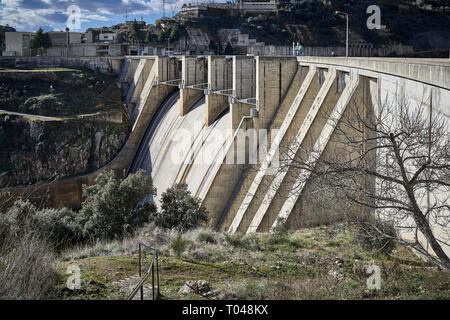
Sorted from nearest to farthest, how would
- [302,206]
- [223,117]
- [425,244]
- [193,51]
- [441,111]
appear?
[441,111]
[425,244]
[302,206]
[223,117]
[193,51]

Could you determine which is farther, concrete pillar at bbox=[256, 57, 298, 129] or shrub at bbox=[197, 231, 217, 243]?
concrete pillar at bbox=[256, 57, 298, 129]

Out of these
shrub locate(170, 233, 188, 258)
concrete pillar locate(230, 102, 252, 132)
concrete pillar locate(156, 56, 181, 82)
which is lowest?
shrub locate(170, 233, 188, 258)

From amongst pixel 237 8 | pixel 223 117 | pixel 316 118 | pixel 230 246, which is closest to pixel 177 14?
pixel 237 8

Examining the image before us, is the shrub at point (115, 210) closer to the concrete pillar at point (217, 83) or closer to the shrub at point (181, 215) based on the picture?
the shrub at point (181, 215)

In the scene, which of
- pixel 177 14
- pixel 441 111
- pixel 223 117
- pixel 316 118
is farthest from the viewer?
pixel 177 14

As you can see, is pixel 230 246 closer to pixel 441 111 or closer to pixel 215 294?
pixel 215 294

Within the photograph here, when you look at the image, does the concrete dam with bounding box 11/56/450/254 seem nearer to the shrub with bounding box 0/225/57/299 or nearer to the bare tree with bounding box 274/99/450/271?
the bare tree with bounding box 274/99/450/271

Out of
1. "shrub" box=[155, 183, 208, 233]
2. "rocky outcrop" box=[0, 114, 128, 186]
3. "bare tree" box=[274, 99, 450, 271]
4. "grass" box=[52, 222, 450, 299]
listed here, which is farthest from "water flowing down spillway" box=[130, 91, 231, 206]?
"bare tree" box=[274, 99, 450, 271]
